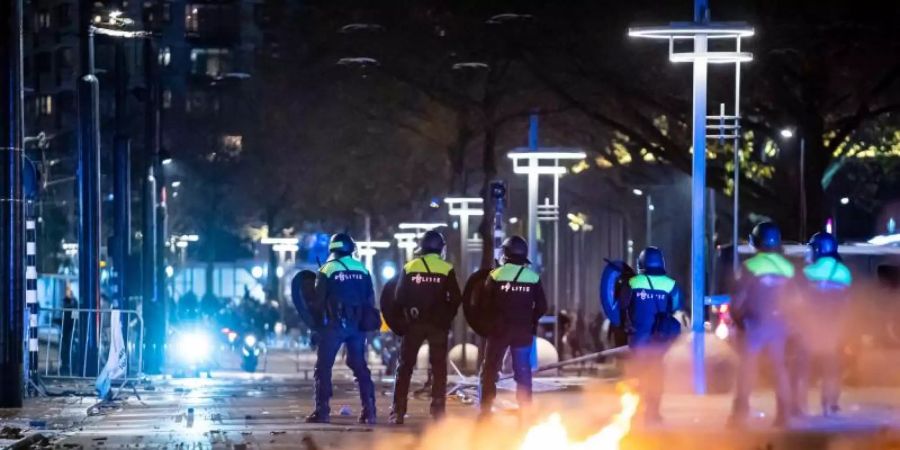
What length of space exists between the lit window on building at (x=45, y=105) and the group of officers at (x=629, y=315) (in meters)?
88.6

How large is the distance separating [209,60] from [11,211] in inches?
3941

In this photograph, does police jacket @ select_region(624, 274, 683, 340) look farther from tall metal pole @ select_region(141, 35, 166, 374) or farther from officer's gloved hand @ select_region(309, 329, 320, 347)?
tall metal pole @ select_region(141, 35, 166, 374)

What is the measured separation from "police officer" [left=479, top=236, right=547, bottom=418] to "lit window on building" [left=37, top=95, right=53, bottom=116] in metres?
89.1

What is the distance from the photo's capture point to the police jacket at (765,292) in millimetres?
17297

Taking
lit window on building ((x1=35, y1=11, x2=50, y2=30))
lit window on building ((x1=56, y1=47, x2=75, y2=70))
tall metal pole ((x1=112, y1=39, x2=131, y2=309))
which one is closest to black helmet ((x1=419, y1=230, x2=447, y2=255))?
tall metal pole ((x1=112, y1=39, x2=131, y2=309))

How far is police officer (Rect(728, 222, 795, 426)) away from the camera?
682 inches

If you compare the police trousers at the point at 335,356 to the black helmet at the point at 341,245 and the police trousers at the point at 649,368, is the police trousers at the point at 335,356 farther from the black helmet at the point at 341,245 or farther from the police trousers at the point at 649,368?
the police trousers at the point at 649,368

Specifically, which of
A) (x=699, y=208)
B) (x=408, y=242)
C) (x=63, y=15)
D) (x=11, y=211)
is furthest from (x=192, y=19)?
(x=699, y=208)

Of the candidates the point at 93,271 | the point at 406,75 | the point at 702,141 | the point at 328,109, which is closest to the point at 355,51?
the point at 406,75

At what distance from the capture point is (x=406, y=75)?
1581 inches

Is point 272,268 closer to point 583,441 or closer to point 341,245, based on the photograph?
point 341,245

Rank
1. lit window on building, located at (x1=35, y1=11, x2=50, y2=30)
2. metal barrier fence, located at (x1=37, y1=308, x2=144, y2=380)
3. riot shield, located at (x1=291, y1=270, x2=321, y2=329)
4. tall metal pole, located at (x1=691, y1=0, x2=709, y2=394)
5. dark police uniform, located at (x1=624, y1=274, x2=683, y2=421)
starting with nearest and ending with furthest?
1. dark police uniform, located at (x1=624, y1=274, x2=683, y2=421)
2. riot shield, located at (x1=291, y1=270, x2=321, y2=329)
3. tall metal pole, located at (x1=691, y1=0, x2=709, y2=394)
4. metal barrier fence, located at (x1=37, y1=308, x2=144, y2=380)
5. lit window on building, located at (x1=35, y1=11, x2=50, y2=30)

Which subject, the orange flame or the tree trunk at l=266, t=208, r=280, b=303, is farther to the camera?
the tree trunk at l=266, t=208, r=280, b=303

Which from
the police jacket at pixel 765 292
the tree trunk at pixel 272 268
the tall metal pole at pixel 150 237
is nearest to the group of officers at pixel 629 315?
the police jacket at pixel 765 292
